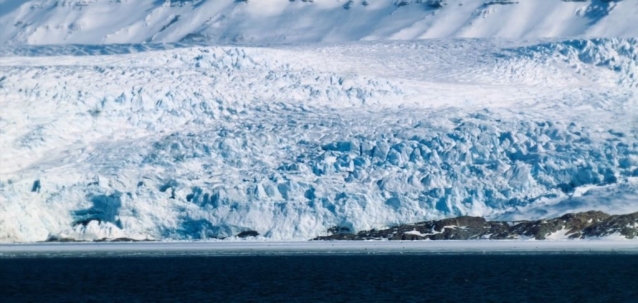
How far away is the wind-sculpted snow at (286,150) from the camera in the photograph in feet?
187

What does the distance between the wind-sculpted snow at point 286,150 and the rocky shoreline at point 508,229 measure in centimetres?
62

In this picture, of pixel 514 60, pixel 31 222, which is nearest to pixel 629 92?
pixel 514 60

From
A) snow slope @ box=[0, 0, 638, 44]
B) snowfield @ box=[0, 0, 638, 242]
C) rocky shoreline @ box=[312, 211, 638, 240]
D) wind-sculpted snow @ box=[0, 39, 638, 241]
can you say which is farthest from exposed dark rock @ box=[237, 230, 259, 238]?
snow slope @ box=[0, 0, 638, 44]

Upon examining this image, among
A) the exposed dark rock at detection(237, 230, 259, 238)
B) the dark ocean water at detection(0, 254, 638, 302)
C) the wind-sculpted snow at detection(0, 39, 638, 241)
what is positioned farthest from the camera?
the exposed dark rock at detection(237, 230, 259, 238)

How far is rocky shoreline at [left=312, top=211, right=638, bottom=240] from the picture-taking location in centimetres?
5778

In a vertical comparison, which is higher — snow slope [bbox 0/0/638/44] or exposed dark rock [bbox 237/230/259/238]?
snow slope [bbox 0/0/638/44]

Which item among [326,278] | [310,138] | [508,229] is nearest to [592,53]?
[508,229]

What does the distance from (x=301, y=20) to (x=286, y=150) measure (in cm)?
2862

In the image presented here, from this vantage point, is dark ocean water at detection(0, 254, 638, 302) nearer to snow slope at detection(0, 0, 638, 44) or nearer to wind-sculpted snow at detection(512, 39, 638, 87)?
wind-sculpted snow at detection(512, 39, 638, 87)

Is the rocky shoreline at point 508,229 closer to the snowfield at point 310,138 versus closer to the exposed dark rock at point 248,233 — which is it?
the snowfield at point 310,138

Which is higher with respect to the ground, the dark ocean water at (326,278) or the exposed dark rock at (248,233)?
the exposed dark rock at (248,233)

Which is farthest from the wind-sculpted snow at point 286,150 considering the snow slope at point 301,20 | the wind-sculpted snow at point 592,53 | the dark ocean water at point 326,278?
the snow slope at point 301,20

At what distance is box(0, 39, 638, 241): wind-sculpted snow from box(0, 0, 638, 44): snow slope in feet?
43.9

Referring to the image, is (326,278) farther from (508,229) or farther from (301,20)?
→ (301,20)
